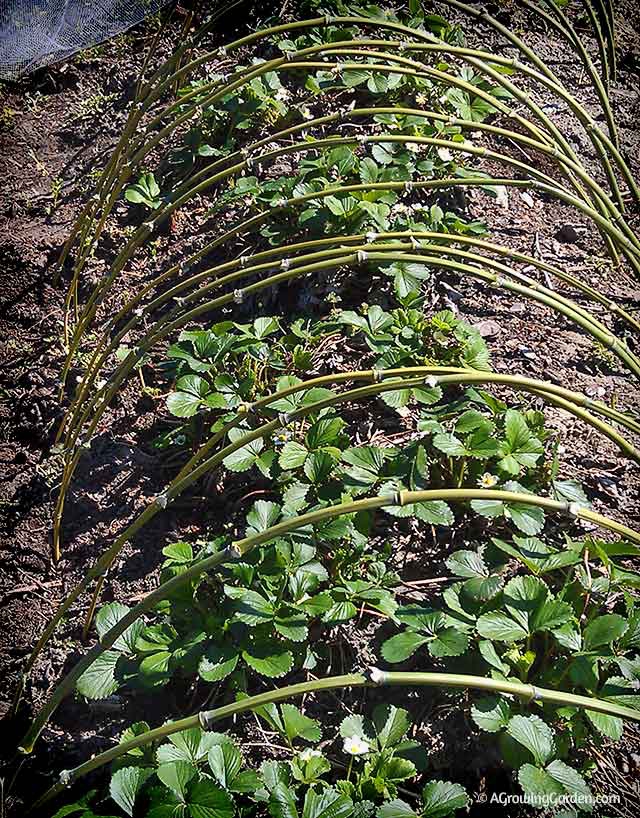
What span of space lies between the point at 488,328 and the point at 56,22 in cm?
218

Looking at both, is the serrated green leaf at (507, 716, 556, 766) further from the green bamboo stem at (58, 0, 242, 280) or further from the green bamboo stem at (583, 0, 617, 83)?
the green bamboo stem at (583, 0, 617, 83)

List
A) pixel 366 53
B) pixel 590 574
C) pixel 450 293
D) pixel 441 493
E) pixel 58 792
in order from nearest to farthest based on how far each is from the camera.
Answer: pixel 441 493 < pixel 58 792 < pixel 590 574 < pixel 366 53 < pixel 450 293

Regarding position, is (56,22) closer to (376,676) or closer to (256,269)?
(256,269)

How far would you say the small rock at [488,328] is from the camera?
2.50 m

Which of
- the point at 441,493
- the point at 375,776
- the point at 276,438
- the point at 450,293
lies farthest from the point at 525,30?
the point at 375,776

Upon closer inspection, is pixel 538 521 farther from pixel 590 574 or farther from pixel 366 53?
pixel 366 53

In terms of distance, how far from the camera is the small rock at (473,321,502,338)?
250cm

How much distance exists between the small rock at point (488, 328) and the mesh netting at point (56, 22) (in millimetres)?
1895

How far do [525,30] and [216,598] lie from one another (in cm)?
308

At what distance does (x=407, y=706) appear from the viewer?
1.74 meters

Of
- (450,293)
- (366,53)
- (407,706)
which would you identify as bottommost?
(407,706)

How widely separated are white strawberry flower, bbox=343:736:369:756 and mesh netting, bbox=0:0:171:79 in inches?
112

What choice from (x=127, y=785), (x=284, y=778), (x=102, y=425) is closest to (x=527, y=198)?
(x=102, y=425)

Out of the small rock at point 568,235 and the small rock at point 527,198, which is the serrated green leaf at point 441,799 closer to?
the small rock at point 568,235
